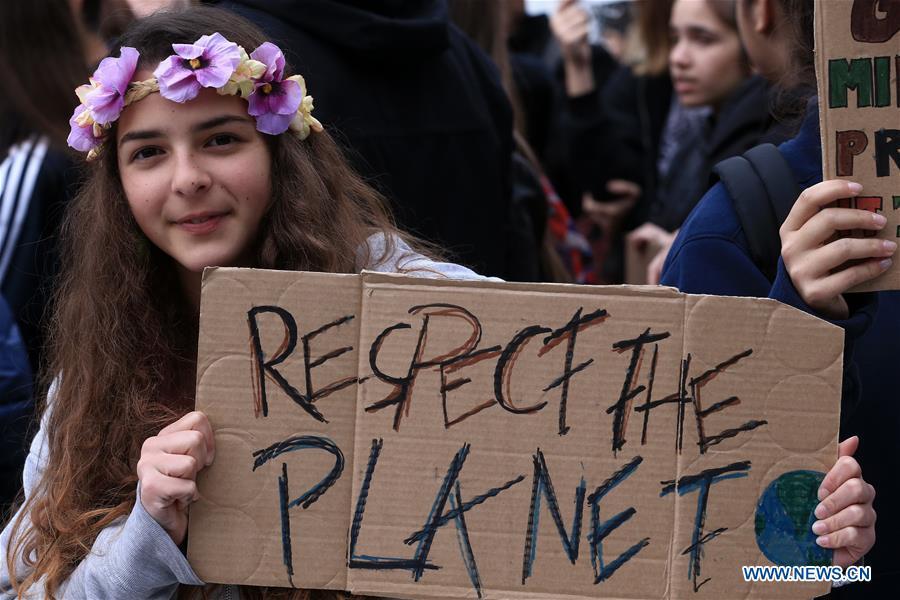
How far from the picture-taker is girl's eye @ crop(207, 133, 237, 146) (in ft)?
7.41

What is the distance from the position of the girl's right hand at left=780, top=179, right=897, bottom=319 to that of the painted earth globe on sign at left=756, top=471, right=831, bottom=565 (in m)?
0.29

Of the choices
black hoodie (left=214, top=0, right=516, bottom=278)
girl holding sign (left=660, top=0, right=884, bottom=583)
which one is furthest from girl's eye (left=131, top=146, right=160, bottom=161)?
girl holding sign (left=660, top=0, right=884, bottom=583)

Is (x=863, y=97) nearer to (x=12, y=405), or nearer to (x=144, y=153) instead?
(x=144, y=153)

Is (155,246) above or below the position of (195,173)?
below

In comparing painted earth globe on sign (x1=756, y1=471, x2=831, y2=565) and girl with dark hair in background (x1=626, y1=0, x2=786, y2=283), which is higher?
girl with dark hair in background (x1=626, y1=0, x2=786, y2=283)

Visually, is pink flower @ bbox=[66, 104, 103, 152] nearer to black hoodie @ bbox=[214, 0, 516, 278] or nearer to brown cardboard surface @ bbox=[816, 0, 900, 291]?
black hoodie @ bbox=[214, 0, 516, 278]

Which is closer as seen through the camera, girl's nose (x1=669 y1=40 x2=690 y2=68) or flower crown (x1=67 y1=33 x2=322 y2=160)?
flower crown (x1=67 y1=33 x2=322 y2=160)

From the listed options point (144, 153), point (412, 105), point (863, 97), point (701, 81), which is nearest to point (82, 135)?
point (144, 153)

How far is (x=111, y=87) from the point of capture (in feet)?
7.32

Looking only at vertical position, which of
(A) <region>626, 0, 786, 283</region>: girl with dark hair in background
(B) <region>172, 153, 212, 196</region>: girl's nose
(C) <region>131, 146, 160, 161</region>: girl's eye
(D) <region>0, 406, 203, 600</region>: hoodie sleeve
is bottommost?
(D) <region>0, 406, 203, 600</region>: hoodie sleeve

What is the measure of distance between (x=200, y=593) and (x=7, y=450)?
1.21 metres

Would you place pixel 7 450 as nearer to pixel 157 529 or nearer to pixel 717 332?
pixel 157 529

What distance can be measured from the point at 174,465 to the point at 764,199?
112cm

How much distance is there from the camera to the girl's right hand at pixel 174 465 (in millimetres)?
1909
